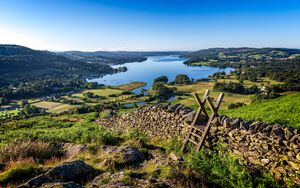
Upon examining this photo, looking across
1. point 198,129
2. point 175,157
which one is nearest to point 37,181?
point 175,157

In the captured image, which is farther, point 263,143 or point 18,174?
point 263,143

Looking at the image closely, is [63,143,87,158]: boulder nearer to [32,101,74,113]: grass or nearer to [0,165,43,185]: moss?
[0,165,43,185]: moss

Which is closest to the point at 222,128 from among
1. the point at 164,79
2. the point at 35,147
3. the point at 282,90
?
the point at 35,147

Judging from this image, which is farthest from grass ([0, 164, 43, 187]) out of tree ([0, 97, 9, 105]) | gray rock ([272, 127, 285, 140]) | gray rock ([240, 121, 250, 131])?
tree ([0, 97, 9, 105])

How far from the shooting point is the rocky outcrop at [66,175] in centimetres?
662

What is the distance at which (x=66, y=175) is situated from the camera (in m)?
7.45

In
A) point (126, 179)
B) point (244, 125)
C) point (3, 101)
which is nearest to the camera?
point (126, 179)

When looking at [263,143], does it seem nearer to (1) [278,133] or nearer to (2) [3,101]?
(1) [278,133]

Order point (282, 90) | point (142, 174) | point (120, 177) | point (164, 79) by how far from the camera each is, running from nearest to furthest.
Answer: point (120, 177) → point (142, 174) → point (282, 90) → point (164, 79)

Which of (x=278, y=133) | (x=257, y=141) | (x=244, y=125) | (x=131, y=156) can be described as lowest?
(x=131, y=156)

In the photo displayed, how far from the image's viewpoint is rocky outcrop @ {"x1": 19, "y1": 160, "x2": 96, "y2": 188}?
6.62 m

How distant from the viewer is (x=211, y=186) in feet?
24.1

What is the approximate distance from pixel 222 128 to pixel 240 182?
3.99 m

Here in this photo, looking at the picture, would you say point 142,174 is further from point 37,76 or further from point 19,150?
point 37,76
